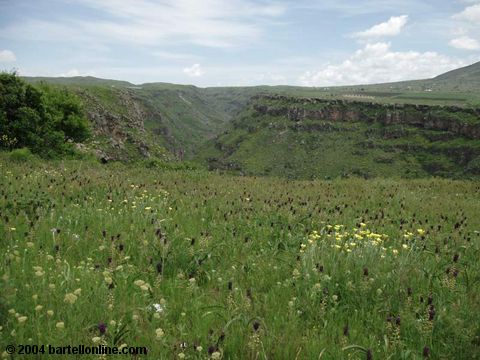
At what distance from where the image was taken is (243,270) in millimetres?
4957

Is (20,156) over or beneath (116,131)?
over

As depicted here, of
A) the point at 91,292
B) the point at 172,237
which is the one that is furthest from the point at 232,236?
the point at 91,292

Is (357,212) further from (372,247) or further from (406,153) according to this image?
(406,153)

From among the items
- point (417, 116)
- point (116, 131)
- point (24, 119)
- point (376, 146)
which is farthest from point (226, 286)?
point (417, 116)

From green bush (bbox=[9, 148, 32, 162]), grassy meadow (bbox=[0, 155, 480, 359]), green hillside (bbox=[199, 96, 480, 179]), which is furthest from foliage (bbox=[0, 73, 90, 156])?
green hillside (bbox=[199, 96, 480, 179])

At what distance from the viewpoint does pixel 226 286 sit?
445 cm

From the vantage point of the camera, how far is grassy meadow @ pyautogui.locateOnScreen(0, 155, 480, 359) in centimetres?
308

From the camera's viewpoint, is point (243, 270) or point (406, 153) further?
point (406, 153)

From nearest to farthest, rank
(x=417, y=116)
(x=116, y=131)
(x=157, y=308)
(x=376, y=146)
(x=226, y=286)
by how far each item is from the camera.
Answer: (x=157, y=308) < (x=226, y=286) < (x=116, y=131) < (x=376, y=146) < (x=417, y=116)

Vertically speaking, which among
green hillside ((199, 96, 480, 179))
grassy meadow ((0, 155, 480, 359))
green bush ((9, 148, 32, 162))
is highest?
green bush ((9, 148, 32, 162))

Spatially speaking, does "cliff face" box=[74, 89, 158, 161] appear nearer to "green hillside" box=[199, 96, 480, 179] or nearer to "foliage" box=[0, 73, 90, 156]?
"green hillside" box=[199, 96, 480, 179]

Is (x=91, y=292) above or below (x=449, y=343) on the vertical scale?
above

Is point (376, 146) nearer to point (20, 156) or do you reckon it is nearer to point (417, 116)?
point (417, 116)

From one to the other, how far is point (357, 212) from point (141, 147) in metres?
135
